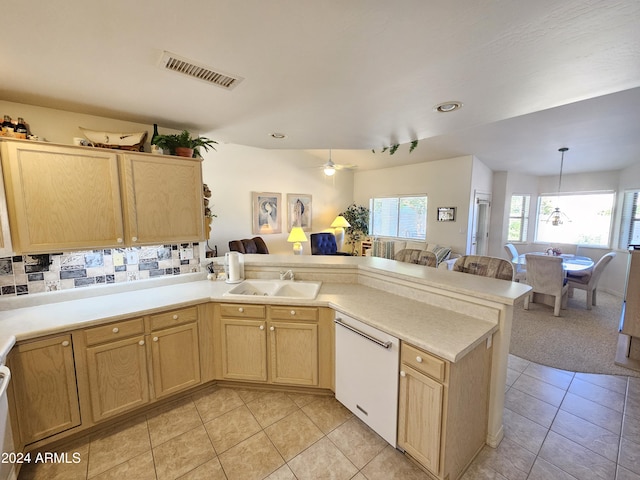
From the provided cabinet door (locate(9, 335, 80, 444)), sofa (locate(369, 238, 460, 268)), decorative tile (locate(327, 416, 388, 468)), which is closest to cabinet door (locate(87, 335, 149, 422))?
cabinet door (locate(9, 335, 80, 444))

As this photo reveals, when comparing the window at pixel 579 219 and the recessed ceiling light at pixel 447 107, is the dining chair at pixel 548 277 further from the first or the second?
the recessed ceiling light at pixel 447 107

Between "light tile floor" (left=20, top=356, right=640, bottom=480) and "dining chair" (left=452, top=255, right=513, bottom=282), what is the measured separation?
1.08m

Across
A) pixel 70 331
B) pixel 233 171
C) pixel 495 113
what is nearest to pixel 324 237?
pixel 233 171

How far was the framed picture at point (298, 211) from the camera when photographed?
6668 millimetres

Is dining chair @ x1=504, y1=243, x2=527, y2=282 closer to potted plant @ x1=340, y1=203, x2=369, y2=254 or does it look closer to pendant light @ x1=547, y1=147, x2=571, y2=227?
pendant light @ x1=547, y1=147, x2=571, y2=227

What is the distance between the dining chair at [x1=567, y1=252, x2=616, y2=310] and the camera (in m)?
3.99

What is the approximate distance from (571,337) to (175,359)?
4.54 metres

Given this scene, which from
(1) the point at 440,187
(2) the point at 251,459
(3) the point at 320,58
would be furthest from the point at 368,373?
(1) the point at 440,187

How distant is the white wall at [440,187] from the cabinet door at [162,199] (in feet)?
16.6

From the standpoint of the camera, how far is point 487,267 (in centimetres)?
238

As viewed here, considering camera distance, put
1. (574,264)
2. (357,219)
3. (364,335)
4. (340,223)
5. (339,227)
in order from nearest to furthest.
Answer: (364,335), (574,264), (340,223), (339,227), (357,219)

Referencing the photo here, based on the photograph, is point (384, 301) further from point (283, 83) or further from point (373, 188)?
point (373, 188)

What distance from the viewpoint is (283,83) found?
1.68 meters

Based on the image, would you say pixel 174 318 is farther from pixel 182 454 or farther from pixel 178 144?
pixel 178 144
